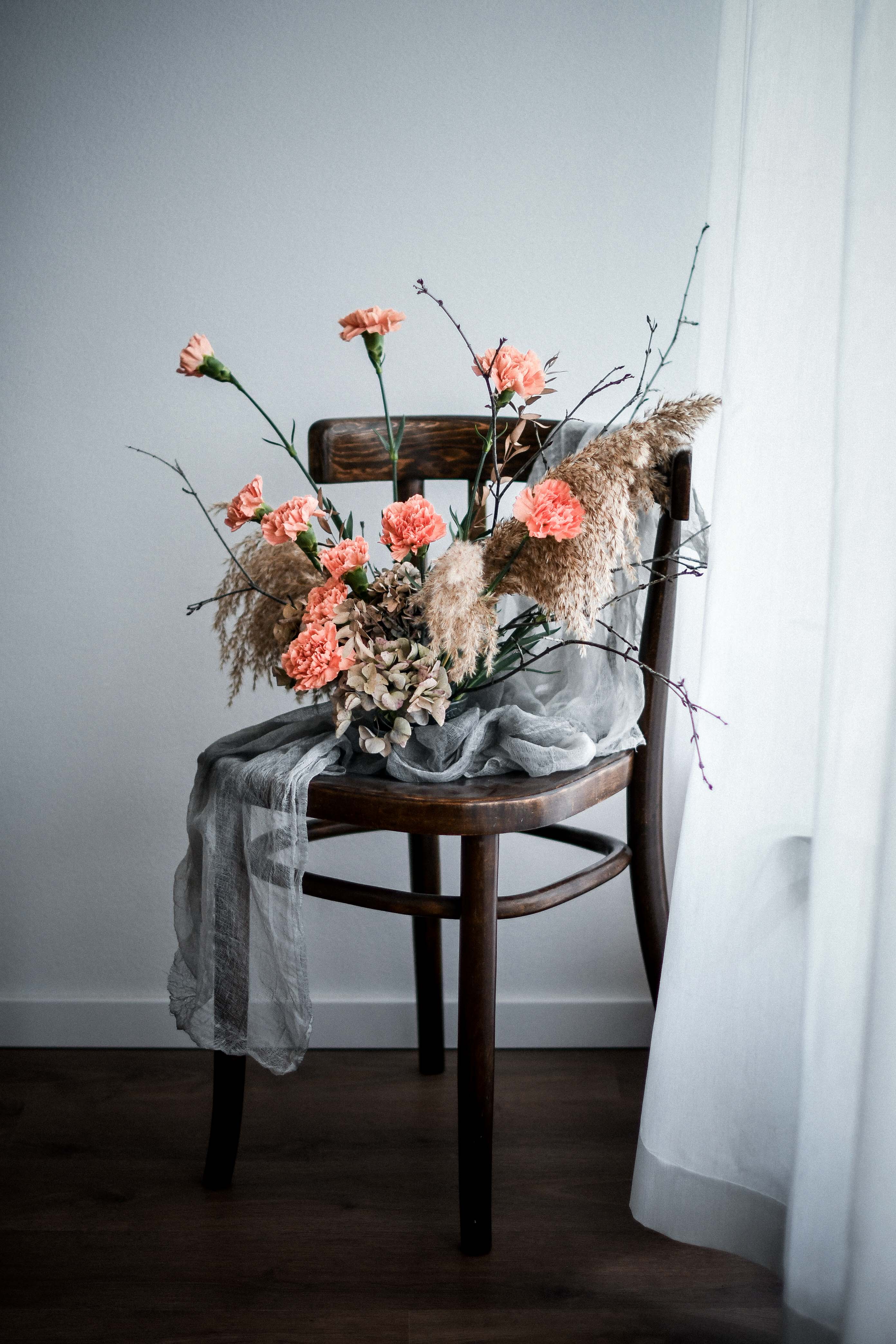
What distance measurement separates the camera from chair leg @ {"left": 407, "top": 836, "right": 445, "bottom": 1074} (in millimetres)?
1252

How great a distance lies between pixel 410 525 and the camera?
0.89m

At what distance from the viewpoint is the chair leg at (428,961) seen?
125 cm

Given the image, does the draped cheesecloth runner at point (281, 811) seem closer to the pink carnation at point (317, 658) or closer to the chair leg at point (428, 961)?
the pink carnation at point (317, 658)

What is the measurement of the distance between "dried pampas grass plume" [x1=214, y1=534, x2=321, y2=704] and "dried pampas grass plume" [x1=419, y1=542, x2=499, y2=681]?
20 cm

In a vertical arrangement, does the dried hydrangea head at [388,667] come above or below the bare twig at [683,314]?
below

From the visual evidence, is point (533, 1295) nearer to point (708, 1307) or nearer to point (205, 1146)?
point (708, 1307)

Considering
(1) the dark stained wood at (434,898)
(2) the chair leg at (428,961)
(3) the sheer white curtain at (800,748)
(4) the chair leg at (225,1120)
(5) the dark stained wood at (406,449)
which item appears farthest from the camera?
(2) the chair leg at (428,961)

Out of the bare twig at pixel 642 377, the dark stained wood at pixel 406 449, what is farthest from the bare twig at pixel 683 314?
the dark stained wood at pixel 406 449

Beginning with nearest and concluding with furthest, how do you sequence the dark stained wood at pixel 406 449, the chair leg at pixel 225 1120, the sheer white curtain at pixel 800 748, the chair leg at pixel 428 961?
the sheer white curtain at pixel 800 748 → the chair leg at pixel 225 1120 → the dark stained wood at pixel 406 449 → the chair leg at pixel 428 961

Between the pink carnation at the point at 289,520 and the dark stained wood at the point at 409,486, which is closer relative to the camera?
the pink carnation at the point at 289,520

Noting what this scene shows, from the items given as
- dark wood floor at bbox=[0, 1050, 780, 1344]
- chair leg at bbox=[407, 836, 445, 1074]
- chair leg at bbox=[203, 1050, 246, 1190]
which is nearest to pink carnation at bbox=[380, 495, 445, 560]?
chair leg at bbox=[407, 836, 445, 1074]

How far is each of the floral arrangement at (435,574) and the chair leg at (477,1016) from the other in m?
0.15

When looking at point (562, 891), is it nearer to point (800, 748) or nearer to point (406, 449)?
point (800, 748)

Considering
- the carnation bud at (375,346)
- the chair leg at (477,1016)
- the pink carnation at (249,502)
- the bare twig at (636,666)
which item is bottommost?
the chair leg at (477,1016)
